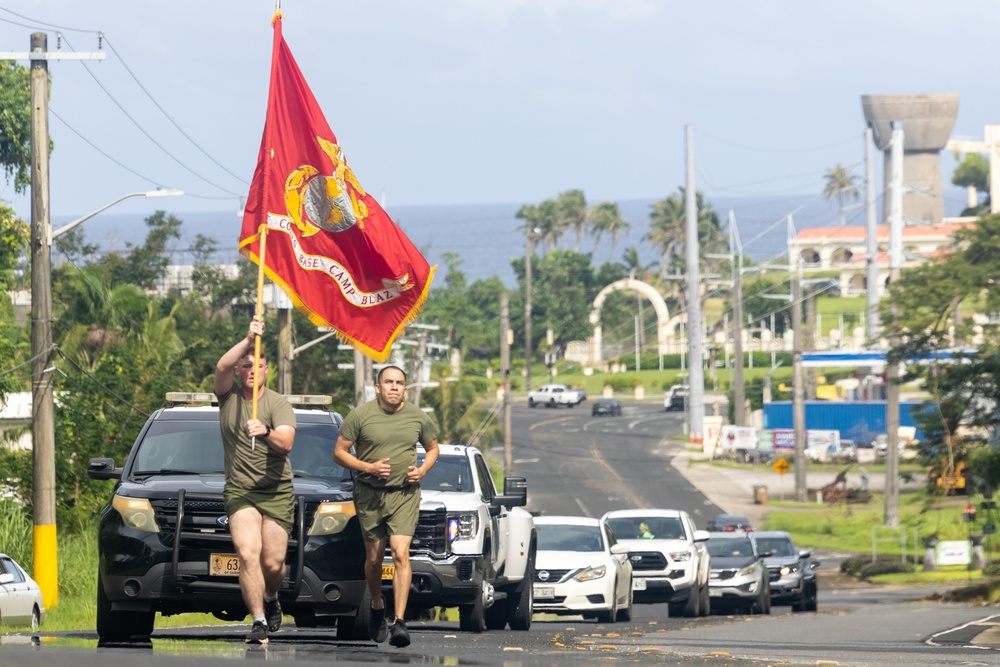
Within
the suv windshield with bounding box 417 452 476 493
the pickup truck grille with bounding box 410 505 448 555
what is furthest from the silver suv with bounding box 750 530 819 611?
the pickup truck grille with bounding box 410 505 448 555

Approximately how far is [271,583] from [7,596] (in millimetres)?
10585

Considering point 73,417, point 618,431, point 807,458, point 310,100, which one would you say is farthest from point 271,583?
point 618,431

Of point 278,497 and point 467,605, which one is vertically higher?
point 278,497

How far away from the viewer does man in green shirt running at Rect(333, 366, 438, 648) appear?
11930mm

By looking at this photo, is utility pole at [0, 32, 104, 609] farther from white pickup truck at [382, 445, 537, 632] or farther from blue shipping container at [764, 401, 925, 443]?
blue shipping container at [764, 401, 925, 443]

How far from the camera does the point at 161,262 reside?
82.0m

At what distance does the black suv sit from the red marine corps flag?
1.93 m

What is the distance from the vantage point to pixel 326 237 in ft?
46.7

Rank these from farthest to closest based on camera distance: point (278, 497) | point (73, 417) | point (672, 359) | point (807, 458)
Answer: point (672, 359)
point (807, 458)
point (73, 417)
point (278, 497)

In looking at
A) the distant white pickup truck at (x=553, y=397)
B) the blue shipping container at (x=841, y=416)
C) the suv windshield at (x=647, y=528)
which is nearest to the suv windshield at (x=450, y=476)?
the suv windshield at (x=647, y=528)

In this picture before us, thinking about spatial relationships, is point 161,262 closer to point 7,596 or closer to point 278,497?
point 7,596

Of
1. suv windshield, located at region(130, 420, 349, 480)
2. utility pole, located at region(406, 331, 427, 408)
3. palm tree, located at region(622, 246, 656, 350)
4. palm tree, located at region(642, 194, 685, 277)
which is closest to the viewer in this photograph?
suv windshield, located at region(130, 420, 349, 480)

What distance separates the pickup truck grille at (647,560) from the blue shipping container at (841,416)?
62.7 meters

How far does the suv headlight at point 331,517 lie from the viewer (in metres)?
12.0
